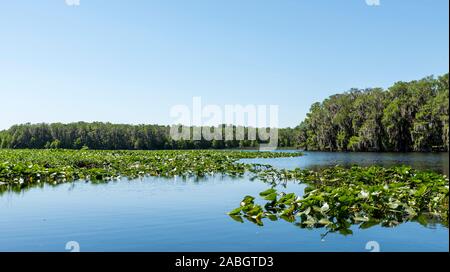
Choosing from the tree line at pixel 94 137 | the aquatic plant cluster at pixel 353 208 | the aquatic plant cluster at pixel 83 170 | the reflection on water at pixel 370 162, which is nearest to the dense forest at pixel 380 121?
the tree line at pixel 94 137

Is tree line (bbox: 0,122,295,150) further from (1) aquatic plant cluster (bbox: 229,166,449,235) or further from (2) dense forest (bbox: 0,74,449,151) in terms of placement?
(1) aquatic plant cluster (bbox: 229,166,449,235)

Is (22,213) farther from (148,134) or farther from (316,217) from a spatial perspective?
(148,134)

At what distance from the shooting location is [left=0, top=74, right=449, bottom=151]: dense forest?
47.4 metres

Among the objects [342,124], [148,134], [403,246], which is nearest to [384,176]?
[403,246]

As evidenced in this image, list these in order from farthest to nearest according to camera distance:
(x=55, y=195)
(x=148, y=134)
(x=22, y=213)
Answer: (x=148, y=134), (x=55, y=195), (x=22, y=213)

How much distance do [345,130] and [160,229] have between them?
54.7 m

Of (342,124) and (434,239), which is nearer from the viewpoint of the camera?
(434,239)

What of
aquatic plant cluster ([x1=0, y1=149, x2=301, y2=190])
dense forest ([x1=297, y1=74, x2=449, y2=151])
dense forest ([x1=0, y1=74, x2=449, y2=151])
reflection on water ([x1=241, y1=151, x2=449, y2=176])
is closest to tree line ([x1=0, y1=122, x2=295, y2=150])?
dense forest ([x1=0, y1=74, x2=449, y2=151])

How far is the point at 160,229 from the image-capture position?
22.5 feet

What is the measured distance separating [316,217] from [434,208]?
242 centimetres

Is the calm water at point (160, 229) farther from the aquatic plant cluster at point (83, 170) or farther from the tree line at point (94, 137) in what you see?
the tree line at point (94, 137)

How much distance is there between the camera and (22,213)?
8320mm

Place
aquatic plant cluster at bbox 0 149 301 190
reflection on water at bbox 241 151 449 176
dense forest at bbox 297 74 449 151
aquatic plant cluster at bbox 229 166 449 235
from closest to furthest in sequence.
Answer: aquatic plant cluster at bbox 229 166 449 235, aquatic plant cluster at bbox 0 149 301 190, reflection on water at bbox 241 151 449 176, dense forest at bbox 297 74 449 151

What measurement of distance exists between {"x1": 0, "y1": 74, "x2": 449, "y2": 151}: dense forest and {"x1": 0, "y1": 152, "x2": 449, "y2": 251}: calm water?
126 ft
